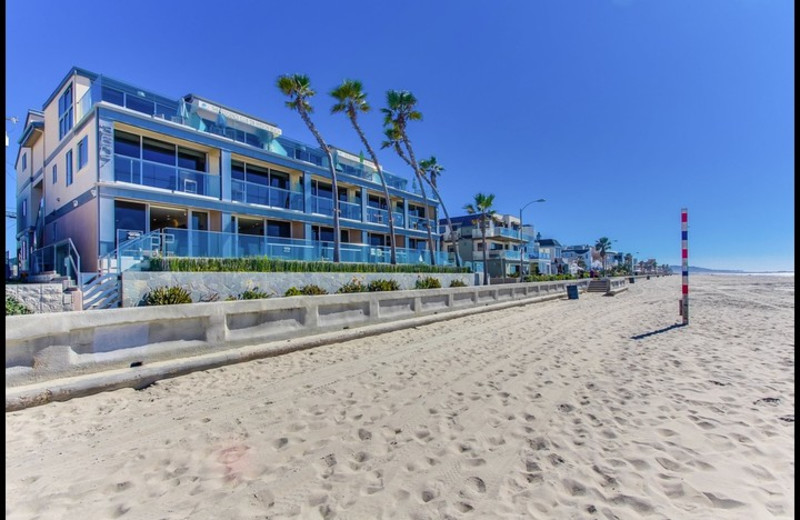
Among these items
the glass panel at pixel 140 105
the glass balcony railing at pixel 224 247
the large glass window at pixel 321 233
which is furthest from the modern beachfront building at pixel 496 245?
the glass panel at pixel 140 105

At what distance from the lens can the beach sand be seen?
2779 mm

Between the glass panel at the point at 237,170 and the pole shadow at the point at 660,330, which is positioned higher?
the glass panel at the point at 237,170

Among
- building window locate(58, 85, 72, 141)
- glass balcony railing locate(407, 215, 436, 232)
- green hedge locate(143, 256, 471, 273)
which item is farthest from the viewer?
glass balcony railing locate(407, 215, 436, 232)

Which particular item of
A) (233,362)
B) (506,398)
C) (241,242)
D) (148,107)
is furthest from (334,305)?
(148,107)

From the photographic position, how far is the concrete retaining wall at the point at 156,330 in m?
4.73

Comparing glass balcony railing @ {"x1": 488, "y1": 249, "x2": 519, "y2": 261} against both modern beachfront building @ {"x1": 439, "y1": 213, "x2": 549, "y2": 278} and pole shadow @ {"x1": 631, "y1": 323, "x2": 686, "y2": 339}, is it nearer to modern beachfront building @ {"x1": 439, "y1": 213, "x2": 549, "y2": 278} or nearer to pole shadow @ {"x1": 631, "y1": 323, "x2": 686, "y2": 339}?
modern beachfront building @ {"x1": 439, "y1": 213, "x2": 549, "y2": 278}

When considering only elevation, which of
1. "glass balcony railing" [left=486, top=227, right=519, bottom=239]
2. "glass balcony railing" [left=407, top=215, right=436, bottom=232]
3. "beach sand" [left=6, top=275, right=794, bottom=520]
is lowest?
"beach sand" [left=6, top=275, right=794, bottom=520]

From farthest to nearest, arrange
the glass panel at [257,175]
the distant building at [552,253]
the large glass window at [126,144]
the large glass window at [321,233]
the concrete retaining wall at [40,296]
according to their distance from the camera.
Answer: the distant building at [552,253]
the large glass window at [321,233]
the glass panel at [257,175]
the large glass window at [126,144]
the concrete retaining wall at [40,296]

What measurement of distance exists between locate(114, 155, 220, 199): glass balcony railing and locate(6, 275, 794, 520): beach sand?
13503mm

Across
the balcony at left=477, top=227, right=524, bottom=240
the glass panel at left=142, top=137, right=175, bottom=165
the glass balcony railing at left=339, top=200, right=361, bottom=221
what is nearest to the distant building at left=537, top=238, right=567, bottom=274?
the balcony at left=477, top=227, right=524, bottom=240

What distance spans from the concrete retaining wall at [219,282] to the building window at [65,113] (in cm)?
1173

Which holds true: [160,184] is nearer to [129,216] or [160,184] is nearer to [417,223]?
[129,216]

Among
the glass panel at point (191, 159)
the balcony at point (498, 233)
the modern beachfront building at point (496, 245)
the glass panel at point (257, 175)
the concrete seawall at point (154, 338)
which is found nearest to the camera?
the concrete seawall at point (154, 338)

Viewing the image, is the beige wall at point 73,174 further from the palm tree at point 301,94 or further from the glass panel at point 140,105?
the palm tree at point 301,94
